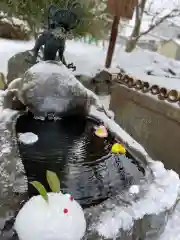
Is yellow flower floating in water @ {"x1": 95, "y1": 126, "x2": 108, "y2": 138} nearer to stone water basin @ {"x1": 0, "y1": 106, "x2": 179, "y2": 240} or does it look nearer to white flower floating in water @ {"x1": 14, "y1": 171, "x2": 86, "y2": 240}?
stone water basin @ {"x1": 0, "y1": 106, "x2": 179, "y2": 240}

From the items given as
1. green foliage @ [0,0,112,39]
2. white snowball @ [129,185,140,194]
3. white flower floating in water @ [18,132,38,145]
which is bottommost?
white flower floating in water @ [18,132,38,145]

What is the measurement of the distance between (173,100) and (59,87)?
3.67 ft

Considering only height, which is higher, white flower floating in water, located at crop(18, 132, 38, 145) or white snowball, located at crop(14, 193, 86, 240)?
white snowball, located at crop(14, 193, 86, 240)

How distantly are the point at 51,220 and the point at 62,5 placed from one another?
16.7 feet

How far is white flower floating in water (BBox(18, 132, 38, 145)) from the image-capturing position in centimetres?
222

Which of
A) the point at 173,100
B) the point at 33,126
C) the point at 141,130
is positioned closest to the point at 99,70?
the point at 141,130

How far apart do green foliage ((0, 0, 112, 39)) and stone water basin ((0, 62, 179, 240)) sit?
3.92 meters

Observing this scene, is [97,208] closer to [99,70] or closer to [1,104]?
[1,104]

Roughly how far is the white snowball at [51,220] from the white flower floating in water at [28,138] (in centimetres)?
96

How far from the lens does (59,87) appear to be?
8.82 ft

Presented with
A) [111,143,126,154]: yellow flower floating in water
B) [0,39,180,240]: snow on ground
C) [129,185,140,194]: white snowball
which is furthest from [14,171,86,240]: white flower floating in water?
[0,39,180,240]: snow on ground

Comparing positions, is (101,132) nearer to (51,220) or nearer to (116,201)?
(116,201)

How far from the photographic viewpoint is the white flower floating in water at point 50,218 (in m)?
1.21

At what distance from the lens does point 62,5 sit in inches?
221
